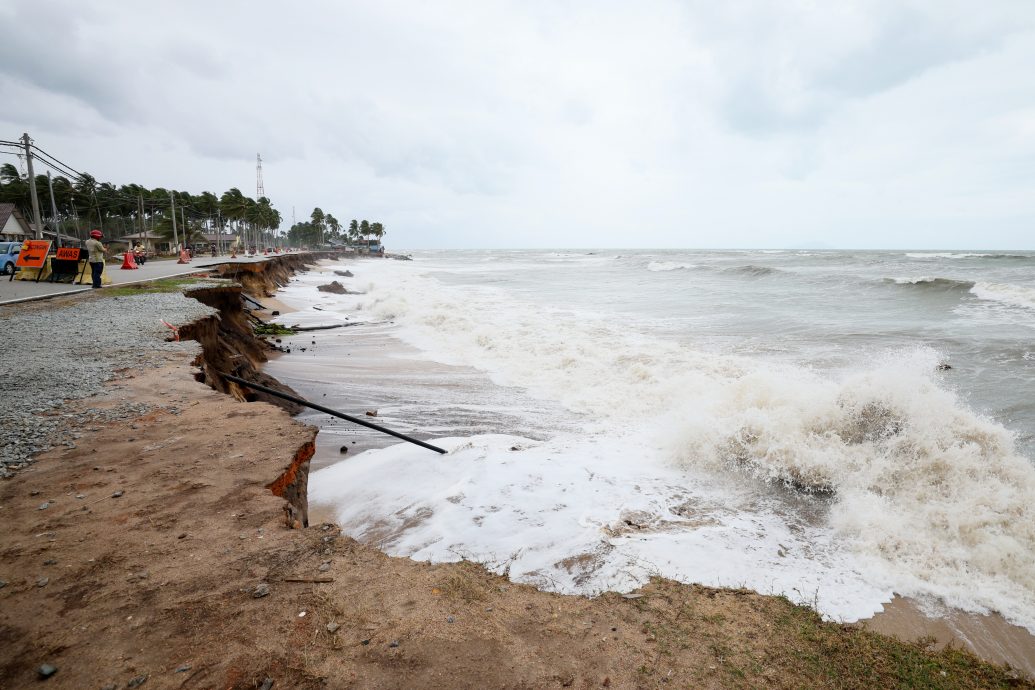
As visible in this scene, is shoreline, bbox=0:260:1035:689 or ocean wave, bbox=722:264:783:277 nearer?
shoreline, bbox=0:260:1035:689

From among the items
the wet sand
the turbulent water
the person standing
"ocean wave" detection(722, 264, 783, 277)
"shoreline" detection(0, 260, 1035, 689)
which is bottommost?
the wet sand

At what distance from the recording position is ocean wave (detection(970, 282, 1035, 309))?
70.8 feet

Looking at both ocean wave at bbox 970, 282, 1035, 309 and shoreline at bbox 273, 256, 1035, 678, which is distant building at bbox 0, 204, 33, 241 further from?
ocean wave at bbox 970, 282, 1035, 309

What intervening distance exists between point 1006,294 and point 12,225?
244ft

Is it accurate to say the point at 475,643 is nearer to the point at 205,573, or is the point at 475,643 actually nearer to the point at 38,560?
the point at 205,573

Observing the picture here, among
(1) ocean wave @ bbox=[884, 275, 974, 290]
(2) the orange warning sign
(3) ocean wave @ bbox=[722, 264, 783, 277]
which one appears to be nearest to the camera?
(2) the orange warning sign

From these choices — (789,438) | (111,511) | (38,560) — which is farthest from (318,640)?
(789,438)

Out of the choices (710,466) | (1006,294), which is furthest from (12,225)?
(1006,294)

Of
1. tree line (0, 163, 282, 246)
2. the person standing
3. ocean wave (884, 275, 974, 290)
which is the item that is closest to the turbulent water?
the person standing

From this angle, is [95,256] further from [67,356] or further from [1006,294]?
[1006,294]

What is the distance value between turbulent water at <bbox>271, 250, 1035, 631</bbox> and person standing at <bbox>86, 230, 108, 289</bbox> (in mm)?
7192

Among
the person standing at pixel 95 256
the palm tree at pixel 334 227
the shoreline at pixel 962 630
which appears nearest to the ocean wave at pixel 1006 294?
the shoreline at pixel 962 630

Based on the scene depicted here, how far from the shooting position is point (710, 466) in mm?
6312

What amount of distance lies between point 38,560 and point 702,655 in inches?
155
